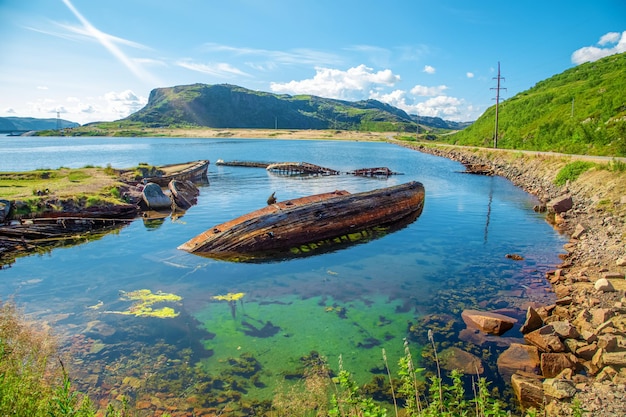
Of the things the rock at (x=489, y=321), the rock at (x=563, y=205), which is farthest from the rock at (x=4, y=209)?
the rock at (x=563, y=205)

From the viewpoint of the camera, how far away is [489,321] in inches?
405

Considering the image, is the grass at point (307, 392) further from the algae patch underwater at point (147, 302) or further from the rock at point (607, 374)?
the algae patch underwater at point (147, 302)

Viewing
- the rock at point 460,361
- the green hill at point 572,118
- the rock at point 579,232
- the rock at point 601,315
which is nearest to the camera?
the rock at point 460,361

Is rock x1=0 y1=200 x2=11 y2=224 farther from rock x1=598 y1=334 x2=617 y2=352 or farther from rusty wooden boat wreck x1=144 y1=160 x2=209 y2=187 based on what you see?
rock x1=598 y1=334 x2=617 y2=352

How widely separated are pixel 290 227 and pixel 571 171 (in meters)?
25.5

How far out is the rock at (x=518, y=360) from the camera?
8497 mm

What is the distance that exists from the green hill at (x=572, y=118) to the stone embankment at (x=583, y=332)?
67.6 ft

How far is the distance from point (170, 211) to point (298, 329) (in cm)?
2034

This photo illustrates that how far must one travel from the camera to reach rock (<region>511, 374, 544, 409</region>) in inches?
289

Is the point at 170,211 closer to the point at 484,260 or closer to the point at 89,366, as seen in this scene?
the point at 89,366

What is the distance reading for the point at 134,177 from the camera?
36625mm

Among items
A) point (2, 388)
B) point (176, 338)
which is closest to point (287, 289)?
point (176, 338)

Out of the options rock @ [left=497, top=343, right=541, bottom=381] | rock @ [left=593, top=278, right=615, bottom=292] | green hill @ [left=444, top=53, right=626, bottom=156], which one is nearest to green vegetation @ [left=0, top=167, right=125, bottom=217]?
rock @ [left=497, top=343, right=541, bottom=381]

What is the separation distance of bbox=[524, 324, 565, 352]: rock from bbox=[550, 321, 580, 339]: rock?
5.0 inches
